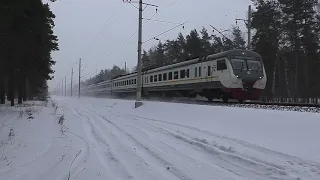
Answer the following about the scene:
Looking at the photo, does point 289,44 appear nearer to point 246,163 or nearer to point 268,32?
point 268,32

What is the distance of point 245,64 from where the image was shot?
2136 centimetres

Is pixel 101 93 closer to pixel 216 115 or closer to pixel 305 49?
pixel 305 49

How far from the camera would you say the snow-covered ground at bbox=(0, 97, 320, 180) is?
263 inches

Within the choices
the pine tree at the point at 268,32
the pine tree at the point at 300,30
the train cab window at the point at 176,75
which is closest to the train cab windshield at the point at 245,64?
the train cab window at the point at 176,75

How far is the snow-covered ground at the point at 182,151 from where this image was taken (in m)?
6.67

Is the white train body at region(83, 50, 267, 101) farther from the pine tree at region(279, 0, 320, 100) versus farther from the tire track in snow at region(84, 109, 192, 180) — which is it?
the pine tree at region(279, 0, 320, 100)

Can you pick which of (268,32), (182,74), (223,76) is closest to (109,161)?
(223,76)

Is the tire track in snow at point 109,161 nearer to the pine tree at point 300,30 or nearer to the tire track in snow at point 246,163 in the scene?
the tire track in snow at point 246,163

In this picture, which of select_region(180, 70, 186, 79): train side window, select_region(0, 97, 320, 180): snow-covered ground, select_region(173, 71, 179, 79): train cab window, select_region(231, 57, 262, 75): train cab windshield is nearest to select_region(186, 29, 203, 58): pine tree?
select_region(173, 71, 179, 79): train cab window

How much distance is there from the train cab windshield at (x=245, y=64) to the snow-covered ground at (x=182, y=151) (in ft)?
27.0

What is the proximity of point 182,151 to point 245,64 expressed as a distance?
13576mm

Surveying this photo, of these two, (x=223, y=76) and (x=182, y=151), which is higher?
(x=223, y=76)

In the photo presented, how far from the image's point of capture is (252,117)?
11.5 m

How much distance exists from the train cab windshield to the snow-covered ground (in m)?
8.23
